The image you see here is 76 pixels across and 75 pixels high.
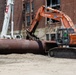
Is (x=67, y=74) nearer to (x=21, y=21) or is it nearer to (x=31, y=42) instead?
(x=31, y=42)

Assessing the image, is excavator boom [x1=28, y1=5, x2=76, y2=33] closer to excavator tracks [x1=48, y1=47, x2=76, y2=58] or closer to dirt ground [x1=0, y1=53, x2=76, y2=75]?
excavator tracks [x1=48, y1=47, x2=76, y2=58]

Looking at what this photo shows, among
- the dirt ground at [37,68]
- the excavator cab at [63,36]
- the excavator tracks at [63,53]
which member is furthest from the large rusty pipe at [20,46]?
the dirt ground at [37,68]

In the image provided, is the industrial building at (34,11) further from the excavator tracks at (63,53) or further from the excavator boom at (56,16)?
the excavator tracks at (63,53)

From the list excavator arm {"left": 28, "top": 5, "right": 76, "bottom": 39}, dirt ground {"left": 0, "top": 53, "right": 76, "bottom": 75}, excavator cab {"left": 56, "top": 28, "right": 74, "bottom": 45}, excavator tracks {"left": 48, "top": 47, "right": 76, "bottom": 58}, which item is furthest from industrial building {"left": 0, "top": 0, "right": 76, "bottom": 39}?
dirt ground {"left": 0, "top": 53, "right": 76, "bottom": 75}

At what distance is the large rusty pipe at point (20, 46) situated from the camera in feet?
81.2

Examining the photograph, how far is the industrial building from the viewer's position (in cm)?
4166

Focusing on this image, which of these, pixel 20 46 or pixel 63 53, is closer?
pixel 63 53

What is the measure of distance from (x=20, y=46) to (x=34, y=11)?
22.6 meters

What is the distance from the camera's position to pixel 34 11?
47.3m

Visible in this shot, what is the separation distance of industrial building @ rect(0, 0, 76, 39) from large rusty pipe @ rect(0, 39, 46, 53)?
15531 millimetres

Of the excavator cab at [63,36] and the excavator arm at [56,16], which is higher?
the excavator arm at [56,16]

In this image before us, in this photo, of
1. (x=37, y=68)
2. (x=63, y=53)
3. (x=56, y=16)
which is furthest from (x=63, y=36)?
(x=37, y=68)

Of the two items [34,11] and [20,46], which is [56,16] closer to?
[20,46]

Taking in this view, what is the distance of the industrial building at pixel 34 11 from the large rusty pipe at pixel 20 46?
15531 millimetres
